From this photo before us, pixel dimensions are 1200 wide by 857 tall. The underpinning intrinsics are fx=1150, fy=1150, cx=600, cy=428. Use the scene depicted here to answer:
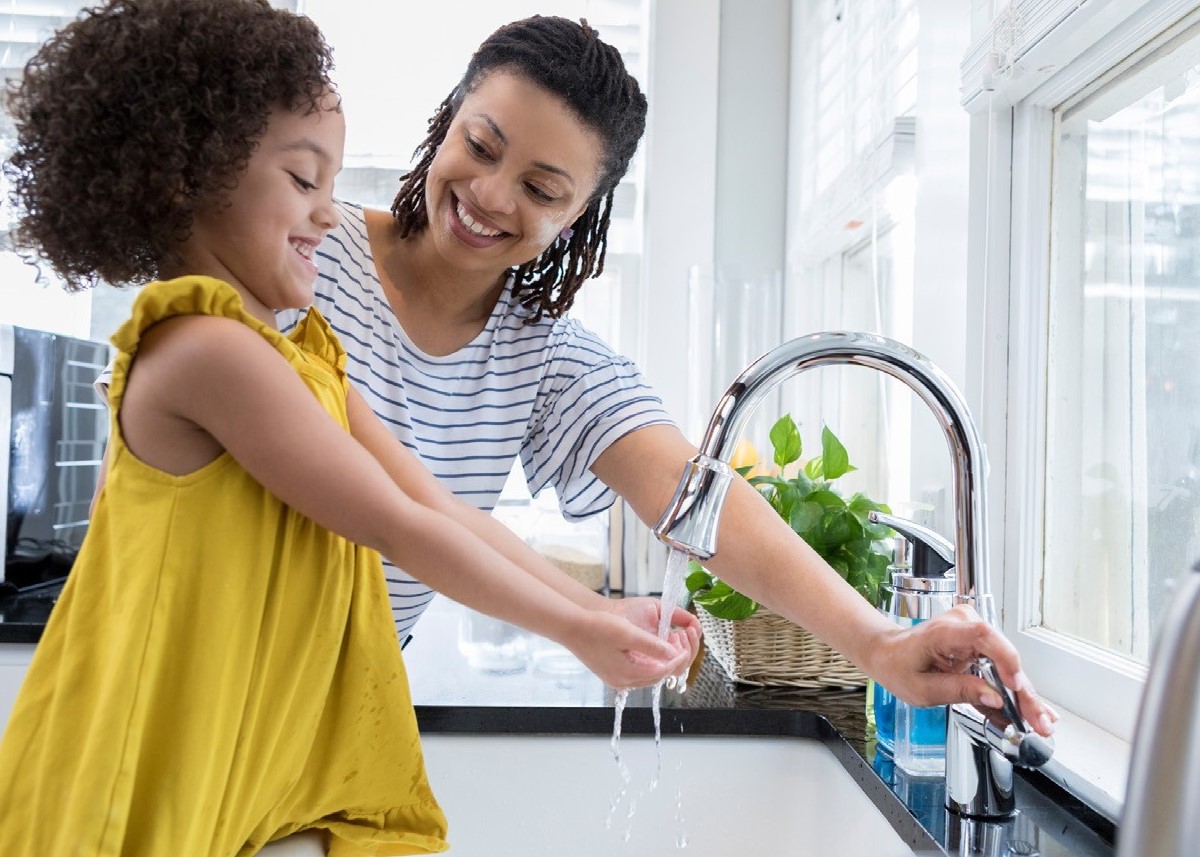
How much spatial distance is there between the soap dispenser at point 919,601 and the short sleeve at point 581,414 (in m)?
0.29

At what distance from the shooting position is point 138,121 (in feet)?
2.39

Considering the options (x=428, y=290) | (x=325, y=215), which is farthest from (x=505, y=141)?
(x=325, y=215)

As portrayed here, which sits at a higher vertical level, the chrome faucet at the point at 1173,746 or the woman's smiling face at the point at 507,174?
the woman's smiling face at the point at 507,174

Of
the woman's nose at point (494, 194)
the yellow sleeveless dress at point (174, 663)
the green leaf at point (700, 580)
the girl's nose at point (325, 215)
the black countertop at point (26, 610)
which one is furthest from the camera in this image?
the black countertop at point (26, 610)

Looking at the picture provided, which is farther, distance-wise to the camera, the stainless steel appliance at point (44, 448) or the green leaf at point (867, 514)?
the stainless steel appliance at point (44, 448)

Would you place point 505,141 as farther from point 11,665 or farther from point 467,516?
point 11,665

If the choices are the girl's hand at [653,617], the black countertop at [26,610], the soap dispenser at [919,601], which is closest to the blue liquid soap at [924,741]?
the soap dispenser at [919,601]

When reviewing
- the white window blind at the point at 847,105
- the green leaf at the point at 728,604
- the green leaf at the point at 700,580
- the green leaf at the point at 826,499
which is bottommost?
the green leaf at the point at 728,604

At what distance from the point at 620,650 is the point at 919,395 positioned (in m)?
0.29

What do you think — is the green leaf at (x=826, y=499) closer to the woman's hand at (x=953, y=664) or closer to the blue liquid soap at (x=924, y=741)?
the blue liquid soap at (x=924, y=741)

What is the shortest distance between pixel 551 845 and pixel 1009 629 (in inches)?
23.1

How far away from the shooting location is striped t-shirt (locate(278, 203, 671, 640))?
1.18 metres

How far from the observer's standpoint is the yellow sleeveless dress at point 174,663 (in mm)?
666

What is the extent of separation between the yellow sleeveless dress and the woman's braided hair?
0.51 meters
